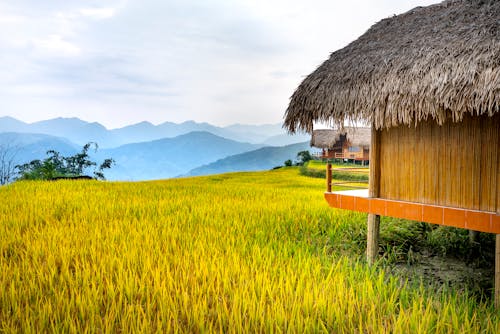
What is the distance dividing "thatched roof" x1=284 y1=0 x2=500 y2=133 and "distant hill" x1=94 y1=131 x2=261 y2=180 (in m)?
145

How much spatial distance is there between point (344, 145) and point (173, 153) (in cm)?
14142

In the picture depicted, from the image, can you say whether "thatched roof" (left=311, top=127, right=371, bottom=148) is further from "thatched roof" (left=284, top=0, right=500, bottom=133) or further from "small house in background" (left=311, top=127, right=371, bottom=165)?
"thatched roof" (left=284, top=0, right=500, bottom=133)

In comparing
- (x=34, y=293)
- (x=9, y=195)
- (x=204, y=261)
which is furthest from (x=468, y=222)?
(x=9, y=195)

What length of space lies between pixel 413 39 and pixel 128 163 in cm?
15468

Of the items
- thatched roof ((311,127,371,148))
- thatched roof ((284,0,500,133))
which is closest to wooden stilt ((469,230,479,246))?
thatched roof ((284,0,500,133))

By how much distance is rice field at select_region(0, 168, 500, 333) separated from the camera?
314 cm

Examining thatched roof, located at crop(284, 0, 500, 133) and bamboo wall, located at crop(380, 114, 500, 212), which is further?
bamboo wall, located at crop(380, 114, 500, 212)

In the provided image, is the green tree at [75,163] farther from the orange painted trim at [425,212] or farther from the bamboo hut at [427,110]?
the bamboo hut at [427,110]

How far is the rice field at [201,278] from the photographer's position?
3145 millimetres

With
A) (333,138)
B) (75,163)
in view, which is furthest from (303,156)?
(75,163)

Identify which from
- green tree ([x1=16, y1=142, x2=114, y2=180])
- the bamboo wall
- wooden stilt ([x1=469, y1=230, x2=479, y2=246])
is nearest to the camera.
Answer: the bamboo wall

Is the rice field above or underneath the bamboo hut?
underneath

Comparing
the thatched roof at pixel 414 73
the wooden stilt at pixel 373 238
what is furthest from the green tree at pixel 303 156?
the wooden stilt at pixel 373 238

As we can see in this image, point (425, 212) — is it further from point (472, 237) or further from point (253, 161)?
point (253, 161)
